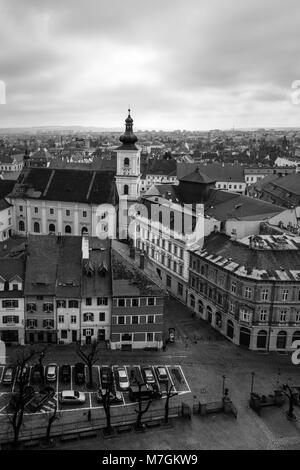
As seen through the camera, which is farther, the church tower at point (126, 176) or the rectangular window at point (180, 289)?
the church tower at point (126, 176)

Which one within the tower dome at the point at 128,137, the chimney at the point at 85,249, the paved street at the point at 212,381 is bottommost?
the paved street at the point at 212,381

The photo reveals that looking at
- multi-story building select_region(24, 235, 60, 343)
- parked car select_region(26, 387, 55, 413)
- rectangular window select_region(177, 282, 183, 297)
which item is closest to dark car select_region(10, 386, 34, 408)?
parked car select_region(26, 387, 55, 413)

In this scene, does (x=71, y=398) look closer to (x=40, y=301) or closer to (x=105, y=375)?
(x=105, y=375)

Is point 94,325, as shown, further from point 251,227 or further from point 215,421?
point 251,227

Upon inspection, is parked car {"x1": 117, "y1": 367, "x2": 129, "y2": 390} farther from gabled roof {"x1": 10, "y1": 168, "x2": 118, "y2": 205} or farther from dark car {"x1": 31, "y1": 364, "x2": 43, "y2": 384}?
gabled roof {"x1": 10, "y1": 168, "x2": 118, "y2": 205}

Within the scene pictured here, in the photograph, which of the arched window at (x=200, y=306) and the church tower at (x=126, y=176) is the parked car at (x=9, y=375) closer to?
the arched window at (x=200, y=306)

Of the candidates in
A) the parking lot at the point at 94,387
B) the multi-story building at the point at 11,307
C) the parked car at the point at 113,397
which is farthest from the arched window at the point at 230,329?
the multi-story building at the point at 11,307
